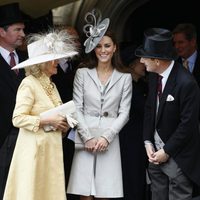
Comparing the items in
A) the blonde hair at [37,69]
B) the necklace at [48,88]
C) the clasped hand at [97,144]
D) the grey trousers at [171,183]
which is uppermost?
the blonde hair at [37,69]

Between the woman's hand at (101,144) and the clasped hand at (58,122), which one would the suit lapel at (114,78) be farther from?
the clasped hand at (58,122)

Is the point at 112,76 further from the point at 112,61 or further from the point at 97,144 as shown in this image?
the point at 97,144

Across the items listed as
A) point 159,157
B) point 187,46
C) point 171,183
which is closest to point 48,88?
point 159,157

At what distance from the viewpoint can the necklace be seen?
5488mm

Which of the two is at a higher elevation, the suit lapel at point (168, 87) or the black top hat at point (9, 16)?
the black top hat at point (9, 16)

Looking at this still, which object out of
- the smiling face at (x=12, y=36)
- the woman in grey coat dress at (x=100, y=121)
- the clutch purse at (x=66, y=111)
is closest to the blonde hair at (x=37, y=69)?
the clutch purse at (x=66, y=111)

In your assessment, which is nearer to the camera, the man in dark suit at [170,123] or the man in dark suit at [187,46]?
the man in dark suit at [170,123]

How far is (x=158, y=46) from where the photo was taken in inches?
215

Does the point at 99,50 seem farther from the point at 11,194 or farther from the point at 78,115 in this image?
the point at 11,194

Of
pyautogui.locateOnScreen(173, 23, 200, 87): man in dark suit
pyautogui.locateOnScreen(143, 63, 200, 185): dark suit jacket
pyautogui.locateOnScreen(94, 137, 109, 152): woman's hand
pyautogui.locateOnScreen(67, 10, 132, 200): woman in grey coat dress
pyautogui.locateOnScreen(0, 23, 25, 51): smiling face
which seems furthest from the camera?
pyautogui.locateOnScreen(173, 23, 200, 87): man in dark suit

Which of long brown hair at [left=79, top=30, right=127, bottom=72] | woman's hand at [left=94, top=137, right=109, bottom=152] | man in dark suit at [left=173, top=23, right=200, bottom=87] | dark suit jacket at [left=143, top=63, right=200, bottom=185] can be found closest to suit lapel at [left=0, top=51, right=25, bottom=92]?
long brown hair at [left=79, top=30, right=127, bottom=72]

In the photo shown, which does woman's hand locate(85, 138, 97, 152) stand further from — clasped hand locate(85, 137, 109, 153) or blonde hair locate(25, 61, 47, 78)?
blonde hair locate(25, 61, 47, 78)

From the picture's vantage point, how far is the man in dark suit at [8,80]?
5797mm

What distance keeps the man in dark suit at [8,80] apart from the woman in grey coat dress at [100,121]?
52 centimetres
